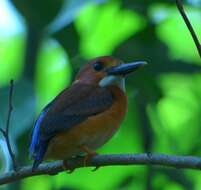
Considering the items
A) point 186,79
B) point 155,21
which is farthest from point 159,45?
point 186,79

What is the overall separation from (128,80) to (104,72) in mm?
186

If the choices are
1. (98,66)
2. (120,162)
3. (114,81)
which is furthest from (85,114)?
(120,162)

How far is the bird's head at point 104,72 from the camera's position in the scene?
4.47 meters

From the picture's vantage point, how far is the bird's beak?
13.8ft

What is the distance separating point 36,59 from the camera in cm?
474

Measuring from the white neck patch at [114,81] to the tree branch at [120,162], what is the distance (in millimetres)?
693

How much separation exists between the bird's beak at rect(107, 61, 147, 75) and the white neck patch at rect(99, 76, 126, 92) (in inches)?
1.3

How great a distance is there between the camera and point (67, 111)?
409 centimetres

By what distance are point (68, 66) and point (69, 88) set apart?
28 centimetres

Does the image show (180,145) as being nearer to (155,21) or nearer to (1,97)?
(155,21)

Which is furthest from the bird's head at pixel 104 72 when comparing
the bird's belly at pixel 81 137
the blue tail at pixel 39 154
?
the blue tail at pixel 39 154

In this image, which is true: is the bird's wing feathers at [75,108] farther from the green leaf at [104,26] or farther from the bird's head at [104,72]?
the green leaf at [104,26]

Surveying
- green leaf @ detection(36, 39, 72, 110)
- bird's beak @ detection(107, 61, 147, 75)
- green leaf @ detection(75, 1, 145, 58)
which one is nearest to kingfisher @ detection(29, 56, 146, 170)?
bird's beak @ detection(107, 61, 147, 75)

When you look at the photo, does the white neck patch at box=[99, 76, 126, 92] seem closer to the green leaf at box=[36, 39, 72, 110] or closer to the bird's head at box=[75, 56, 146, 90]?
the bird's head at box=[75, 56, 146, 90]
